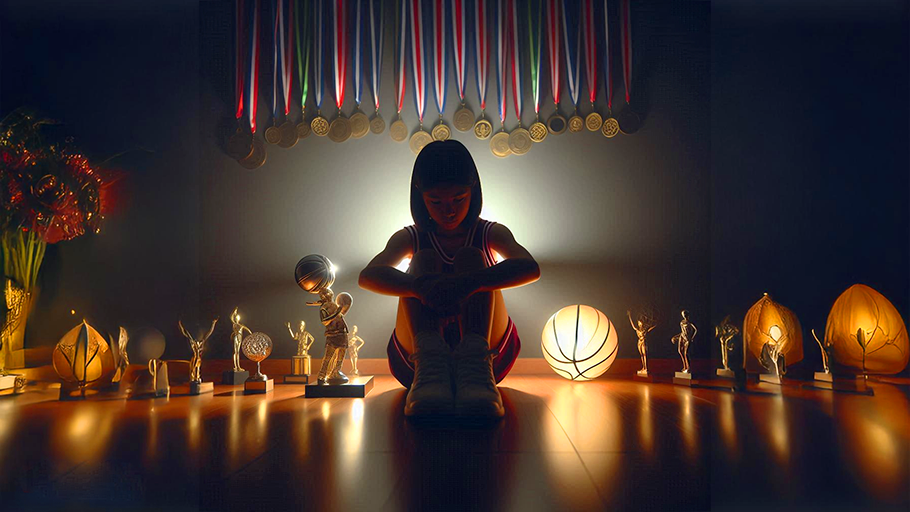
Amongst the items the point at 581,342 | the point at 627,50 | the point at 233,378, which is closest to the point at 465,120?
the point at 627,50

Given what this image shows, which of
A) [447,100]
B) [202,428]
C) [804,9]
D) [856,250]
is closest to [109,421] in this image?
[202,428]

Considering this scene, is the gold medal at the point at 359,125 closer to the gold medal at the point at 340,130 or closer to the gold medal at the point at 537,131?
the gold medal at the point at 340,130

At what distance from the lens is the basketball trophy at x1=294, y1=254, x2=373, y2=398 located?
1825 millimetres

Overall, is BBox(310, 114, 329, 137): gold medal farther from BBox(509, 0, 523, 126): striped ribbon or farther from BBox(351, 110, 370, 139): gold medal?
BBox(509, 0, 523, 126): striped ribbon

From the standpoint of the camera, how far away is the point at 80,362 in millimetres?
1848

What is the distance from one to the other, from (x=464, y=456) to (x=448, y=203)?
37.2 inches

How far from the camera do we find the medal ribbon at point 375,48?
2527 mm

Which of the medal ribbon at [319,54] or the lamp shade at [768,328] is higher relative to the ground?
the medal ribbon at [319,54]

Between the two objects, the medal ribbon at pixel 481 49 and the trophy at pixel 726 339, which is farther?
the medal ribbon at pixel 481 49

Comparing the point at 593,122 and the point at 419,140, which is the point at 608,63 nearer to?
the point at 593,122

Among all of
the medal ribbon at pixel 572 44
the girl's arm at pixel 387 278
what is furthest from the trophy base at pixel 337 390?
the medal ribbon at pixel 572 44

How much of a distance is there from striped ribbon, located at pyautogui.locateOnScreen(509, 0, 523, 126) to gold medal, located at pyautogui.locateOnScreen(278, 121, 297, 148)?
984 mm

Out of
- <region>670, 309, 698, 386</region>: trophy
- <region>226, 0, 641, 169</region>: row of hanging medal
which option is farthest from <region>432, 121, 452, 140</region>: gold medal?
<region>670, 309, 698, 386</region>: trophy

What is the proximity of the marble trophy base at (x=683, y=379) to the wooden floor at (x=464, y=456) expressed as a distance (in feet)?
1.20
